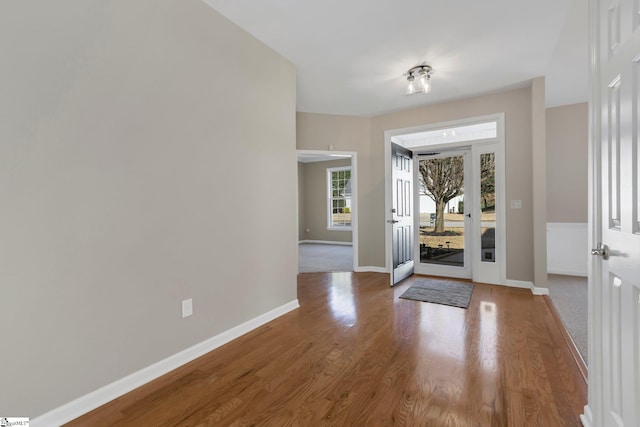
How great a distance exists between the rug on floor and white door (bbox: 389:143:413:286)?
34 centimetres

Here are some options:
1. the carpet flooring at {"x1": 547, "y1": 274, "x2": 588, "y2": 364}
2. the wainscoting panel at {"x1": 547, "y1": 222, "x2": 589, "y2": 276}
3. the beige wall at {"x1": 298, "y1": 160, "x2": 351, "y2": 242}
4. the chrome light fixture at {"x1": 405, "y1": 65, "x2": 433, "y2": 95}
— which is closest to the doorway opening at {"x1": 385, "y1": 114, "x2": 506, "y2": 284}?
the carpet flooring at {"x1": 547, "y1": 274, "x2": 588, "y2": 364}

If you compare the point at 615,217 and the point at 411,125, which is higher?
the point at 411,125

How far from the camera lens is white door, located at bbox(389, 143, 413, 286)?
4.22 meters

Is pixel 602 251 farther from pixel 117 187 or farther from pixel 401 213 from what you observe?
pixel 401 213

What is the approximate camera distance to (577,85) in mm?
3791

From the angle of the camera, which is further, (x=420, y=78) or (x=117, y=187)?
(x=420, y=78)

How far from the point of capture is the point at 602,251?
4.09 ft

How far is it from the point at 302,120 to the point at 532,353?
418 centimetres

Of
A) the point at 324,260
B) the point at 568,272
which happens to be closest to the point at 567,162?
the point at 568,272

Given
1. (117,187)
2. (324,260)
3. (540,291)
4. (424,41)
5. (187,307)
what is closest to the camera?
(117,187)

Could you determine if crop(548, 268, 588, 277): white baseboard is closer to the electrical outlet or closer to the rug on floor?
the rug on floor

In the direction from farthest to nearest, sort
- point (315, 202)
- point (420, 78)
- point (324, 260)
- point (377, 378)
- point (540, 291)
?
1. point (315, 202)
2. point (324, 260)
3. point (540, 291)
4. point (420, 78)
5. point (377, 378)

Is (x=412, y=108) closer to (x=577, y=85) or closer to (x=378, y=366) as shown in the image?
(x=577, y=85)

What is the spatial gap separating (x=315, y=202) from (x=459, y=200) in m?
5.53
